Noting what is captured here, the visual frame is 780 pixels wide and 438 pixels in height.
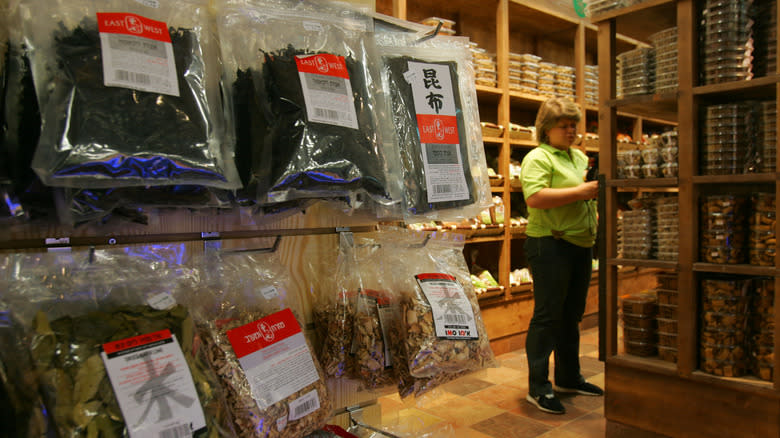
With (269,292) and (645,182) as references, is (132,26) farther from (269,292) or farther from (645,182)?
(645,182)

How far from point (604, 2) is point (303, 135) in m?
1.69

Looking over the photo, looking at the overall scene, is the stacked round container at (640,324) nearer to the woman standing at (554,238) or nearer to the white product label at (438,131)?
the woman standing at (554,238)

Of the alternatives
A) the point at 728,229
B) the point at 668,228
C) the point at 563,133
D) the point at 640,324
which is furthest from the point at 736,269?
the point at 563,133

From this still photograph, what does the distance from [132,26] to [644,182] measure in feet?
5.63

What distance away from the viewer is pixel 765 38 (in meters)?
1.74

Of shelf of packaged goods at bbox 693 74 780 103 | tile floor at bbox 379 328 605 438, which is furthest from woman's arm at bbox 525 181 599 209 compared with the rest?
tile floor at bbox 379 328 605 438

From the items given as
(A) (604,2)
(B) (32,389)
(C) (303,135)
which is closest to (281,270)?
(C) (303,135)

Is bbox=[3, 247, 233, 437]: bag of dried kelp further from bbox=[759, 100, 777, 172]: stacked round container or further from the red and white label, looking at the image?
bbox=[759, 100, 777, 172]: stacked round container

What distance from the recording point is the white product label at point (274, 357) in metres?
0.81

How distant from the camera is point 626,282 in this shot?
476 centimetres

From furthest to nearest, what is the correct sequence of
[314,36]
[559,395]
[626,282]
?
[626,282]
[559,395]
[314,36]

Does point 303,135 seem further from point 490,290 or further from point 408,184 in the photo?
point 490,290

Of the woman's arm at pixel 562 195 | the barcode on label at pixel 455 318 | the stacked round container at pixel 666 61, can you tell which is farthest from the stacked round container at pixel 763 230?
the barcode on label at pixel 455 318

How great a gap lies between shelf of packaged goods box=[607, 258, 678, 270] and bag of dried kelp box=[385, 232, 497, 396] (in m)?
1.05
